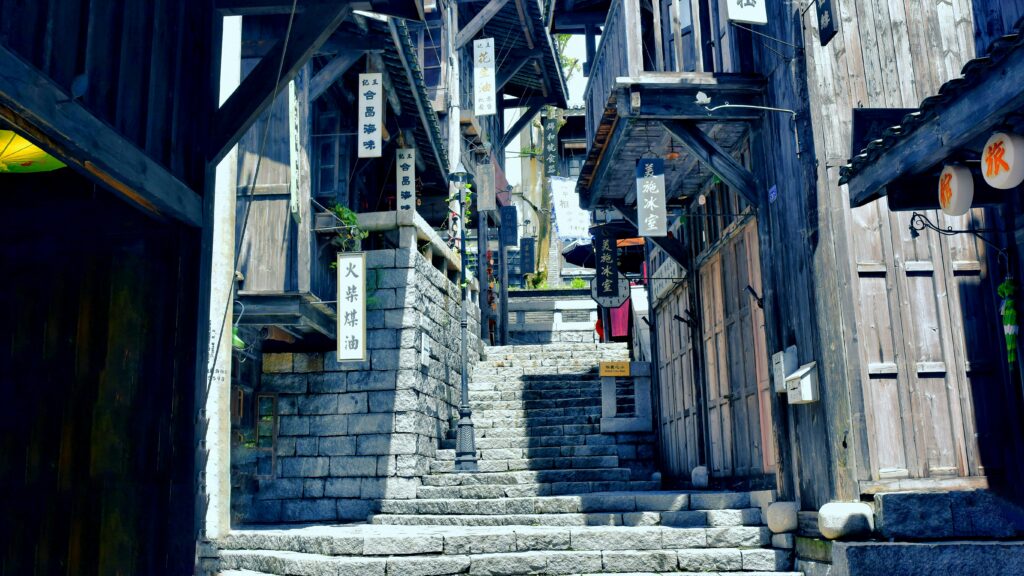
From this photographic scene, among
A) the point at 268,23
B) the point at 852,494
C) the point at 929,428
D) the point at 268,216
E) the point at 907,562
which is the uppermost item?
the point at 268,23

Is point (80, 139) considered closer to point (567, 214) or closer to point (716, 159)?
point (716, 159)

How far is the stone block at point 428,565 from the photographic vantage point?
8125 mm

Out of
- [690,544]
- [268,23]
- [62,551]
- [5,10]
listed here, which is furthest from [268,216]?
[5,10]

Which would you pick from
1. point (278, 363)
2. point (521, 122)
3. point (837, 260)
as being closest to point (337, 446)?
point (278, 363)

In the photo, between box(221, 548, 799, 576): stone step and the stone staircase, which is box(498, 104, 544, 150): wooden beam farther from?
box(221, 548, 799, 576): stone step

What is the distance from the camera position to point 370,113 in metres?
12.4

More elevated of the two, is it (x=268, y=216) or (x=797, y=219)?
(x=268, y=216)

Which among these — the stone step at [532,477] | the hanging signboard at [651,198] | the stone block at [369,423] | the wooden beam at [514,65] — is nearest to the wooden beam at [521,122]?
the wooden beam at [514,65]

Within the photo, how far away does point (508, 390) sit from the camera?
1550 centimetres

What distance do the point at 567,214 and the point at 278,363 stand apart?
37.2ft

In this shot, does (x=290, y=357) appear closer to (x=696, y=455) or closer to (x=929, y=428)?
(x=696, y=455)

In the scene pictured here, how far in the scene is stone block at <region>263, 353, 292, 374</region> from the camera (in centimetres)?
1303

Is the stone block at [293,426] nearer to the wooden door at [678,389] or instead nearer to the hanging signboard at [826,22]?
the wooden door at [678,389]

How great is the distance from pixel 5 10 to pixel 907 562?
21.1ft
